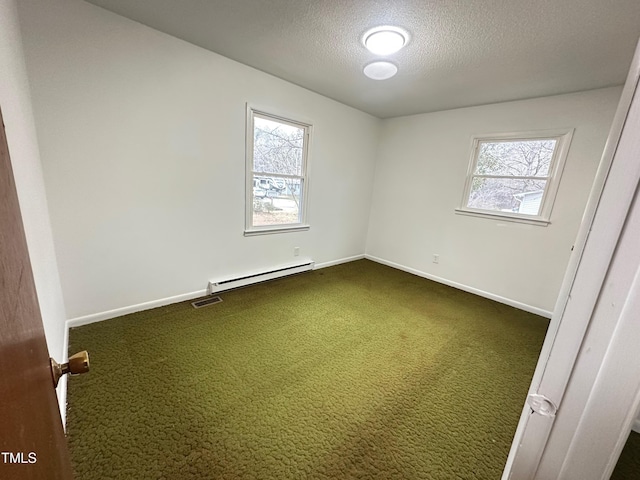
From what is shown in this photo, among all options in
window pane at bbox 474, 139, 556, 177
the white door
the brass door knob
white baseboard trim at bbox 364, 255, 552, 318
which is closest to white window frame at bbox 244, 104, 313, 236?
white baseboard trim at bbox 364, 255, 552, 318

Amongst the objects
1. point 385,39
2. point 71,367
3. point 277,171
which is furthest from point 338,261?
point 71,367

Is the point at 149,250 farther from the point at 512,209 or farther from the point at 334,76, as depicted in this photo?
the point at 512,209

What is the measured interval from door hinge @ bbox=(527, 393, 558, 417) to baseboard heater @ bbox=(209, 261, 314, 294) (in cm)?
272

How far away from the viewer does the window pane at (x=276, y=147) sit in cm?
282

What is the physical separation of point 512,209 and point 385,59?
222 cm

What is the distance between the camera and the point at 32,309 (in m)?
0.53

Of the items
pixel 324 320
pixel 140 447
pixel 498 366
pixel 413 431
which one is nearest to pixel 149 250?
pixel 140 447

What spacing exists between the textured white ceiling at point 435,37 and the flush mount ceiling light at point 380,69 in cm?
7

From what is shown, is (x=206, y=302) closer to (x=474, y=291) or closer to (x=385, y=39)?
(x=385, y=39)

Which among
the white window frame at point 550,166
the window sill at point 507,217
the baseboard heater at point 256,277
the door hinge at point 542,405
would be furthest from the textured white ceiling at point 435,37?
the baseboard heater at point 256,277

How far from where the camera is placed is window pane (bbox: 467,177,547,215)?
2.81m

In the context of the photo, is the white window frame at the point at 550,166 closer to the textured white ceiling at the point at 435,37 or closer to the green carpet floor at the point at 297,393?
the textured white ceiling at the point at 435,37

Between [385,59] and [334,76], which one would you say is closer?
[385,59]

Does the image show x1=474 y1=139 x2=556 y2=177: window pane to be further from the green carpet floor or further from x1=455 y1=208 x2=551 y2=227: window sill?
the green carpet floor
